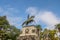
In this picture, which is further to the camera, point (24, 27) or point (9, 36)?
point (9, 36)

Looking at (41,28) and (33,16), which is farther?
(41,28)

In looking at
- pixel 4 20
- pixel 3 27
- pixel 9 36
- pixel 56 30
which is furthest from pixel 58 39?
pixel 4 20

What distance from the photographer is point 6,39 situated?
45.7m

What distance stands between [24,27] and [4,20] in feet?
66.1

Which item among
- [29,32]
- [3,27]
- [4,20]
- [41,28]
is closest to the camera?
[29,32]

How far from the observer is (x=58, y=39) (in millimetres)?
45781

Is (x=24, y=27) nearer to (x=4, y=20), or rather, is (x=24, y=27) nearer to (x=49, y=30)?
(x=49, y=30)

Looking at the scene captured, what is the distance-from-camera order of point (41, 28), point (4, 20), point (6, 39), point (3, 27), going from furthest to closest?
point (4, 20) < point (3, 27) < point (41, 28) < point (6, 39)

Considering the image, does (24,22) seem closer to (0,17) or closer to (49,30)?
(49,30)

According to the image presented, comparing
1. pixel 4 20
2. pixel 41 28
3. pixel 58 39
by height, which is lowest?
pixel 58 39

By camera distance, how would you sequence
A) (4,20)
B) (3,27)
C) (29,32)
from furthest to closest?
(4,20) → (3,27) → (29,32)

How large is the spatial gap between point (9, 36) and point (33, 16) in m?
8.92

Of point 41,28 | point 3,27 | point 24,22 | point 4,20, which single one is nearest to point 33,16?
point 24,22

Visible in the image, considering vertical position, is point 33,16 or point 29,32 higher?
point 33,16
